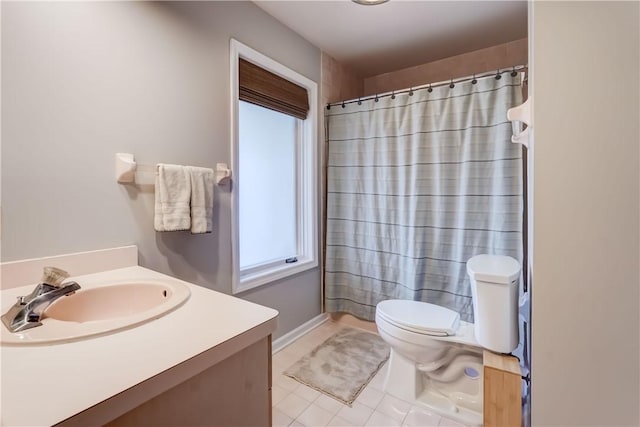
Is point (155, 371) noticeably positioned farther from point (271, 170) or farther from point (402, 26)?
point (402, 26)

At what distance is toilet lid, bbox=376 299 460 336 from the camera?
150 cm

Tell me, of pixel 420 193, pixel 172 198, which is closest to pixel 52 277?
pixel 172 198

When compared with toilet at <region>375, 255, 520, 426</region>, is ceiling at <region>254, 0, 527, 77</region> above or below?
above

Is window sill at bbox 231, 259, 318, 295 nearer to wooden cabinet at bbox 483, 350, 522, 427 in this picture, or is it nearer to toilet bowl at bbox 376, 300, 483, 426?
toilet bowl at bbox 376, 300, 483, 426

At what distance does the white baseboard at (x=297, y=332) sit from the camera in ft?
6.80

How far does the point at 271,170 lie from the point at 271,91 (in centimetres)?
54

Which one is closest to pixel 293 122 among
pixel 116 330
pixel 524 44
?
pixel 524 44

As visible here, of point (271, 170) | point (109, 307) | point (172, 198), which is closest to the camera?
point (109, 307)

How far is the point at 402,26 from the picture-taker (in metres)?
Answer: 2.08

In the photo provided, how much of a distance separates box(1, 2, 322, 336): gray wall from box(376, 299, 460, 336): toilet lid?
3.15 feet

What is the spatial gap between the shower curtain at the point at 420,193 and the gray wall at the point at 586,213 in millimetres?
851

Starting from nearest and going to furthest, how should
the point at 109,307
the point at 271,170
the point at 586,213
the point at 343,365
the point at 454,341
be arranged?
the point at 586,213 → the point at 109,307 → the point at 454,341 → the point at 343,365 → the point at 271,170

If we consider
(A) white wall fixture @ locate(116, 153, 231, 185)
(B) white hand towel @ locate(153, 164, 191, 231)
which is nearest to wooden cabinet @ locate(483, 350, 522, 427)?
(B) white hand towel @ locate(153, 164, 191, 231)

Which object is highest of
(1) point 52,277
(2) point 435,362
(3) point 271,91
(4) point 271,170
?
(3) point 271,91
